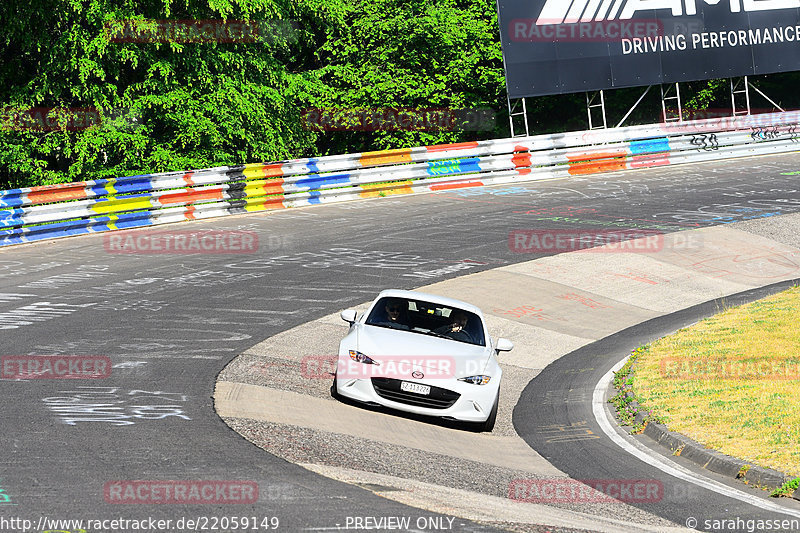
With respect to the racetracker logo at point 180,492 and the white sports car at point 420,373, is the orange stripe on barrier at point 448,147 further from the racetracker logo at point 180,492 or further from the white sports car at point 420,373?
the racetracker logo at point 180,492

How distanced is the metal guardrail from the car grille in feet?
45.1

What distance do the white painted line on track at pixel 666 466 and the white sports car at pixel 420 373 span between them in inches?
61.0

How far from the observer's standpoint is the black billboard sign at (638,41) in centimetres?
3234

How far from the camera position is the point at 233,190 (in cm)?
2519

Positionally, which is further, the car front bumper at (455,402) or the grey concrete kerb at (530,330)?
the car front bumper at (455,402)

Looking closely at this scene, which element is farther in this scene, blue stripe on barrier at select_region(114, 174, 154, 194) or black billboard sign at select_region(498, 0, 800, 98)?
black billboard sign at select_region(498, 0, 800, 98)

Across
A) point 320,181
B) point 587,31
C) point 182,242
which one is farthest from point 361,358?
point 587,31

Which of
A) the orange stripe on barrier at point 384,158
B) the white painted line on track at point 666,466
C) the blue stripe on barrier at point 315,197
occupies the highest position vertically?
the orange stripe on barrier at point 384,158

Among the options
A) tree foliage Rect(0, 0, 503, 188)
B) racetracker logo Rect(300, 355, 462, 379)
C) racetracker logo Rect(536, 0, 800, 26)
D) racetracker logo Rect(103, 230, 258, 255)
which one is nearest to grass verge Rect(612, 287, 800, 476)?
racetracker logo Rect(300, 355, 462, 379)

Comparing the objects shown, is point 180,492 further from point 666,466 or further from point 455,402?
point 666,466

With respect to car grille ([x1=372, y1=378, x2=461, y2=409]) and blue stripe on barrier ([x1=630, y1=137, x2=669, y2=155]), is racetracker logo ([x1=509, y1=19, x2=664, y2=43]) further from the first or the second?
car grille ([x1=372, y1=378, x2=461, y2=409])

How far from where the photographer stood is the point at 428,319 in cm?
1227

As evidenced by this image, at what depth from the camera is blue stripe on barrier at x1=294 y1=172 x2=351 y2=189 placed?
26.5 meters

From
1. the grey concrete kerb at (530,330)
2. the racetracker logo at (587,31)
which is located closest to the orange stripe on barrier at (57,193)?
the grey concrete kerb at (530,330)
